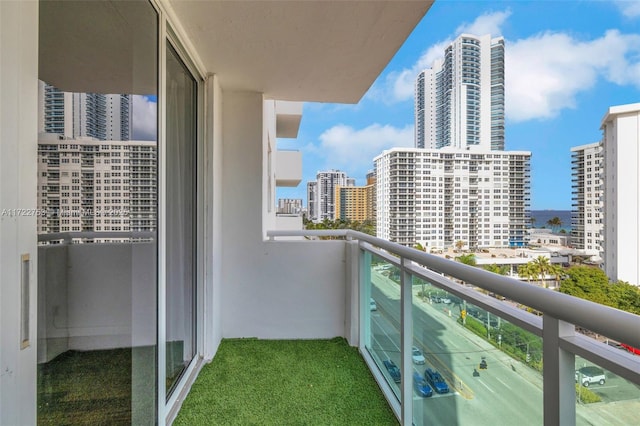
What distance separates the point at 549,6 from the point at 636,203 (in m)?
7.02

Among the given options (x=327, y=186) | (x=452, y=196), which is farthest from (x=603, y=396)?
(x=327, y=186)

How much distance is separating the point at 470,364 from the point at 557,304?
611 millimetres

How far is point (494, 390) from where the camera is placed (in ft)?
3.66

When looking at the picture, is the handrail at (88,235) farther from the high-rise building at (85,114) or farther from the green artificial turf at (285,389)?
the green artificial turf at (285,389)

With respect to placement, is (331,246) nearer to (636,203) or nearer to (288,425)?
(288,425)

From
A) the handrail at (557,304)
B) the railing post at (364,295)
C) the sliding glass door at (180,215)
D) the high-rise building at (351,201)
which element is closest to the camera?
the handrail at (557,304)

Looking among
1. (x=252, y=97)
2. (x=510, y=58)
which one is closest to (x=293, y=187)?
(x=510, y=58)

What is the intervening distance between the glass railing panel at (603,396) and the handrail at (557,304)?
0.06 metres

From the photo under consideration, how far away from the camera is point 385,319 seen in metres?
2.31

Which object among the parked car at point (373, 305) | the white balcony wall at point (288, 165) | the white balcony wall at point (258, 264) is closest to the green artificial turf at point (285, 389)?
the white balcony wall at point (258, 264)

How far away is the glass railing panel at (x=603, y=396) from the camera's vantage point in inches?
25.5

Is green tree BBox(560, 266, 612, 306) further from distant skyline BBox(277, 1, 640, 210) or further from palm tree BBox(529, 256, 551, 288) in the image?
distant skyline BBox(277, 1, 640, 210)

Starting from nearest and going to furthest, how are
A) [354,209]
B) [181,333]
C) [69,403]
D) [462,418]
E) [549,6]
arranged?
[69,403] < [462,418] < [181,333] < [549,6] < [354,209]

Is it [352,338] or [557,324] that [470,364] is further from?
[352,338]
